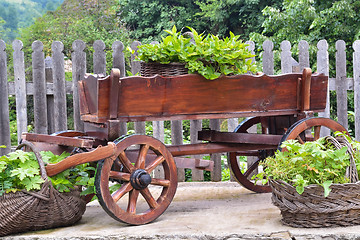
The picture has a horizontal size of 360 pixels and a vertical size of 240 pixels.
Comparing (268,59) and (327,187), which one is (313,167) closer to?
(327,187)

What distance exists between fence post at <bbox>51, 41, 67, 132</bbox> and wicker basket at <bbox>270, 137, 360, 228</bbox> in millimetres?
2987

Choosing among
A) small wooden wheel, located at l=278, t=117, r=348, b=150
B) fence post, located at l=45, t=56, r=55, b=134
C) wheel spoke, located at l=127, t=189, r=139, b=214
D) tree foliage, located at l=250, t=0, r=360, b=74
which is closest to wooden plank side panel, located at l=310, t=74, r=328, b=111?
small wooden wheel, located at l=278, t=117, r=348, b=150

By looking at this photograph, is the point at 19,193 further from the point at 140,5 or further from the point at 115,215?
the point at 140,5

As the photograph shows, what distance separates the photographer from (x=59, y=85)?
5352mm

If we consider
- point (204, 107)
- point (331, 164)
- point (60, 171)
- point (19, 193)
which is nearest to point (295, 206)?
point (331, 164)

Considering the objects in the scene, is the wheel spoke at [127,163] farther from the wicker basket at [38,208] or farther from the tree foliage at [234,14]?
the tree foliage at [234,14]

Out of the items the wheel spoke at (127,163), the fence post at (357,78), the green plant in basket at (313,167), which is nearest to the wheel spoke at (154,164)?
the wheel spoke at (127,163)

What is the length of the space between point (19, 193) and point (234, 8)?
50.7 feet

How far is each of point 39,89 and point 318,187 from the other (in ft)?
11.4

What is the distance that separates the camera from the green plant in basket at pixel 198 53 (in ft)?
11.7

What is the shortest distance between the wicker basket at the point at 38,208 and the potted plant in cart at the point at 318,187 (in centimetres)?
142

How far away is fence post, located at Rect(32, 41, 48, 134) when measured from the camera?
532cm

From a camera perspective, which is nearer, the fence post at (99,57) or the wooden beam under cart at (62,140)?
the wooden beam under cart at (62,140)

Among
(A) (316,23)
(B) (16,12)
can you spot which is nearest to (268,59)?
(A) (316,23)
